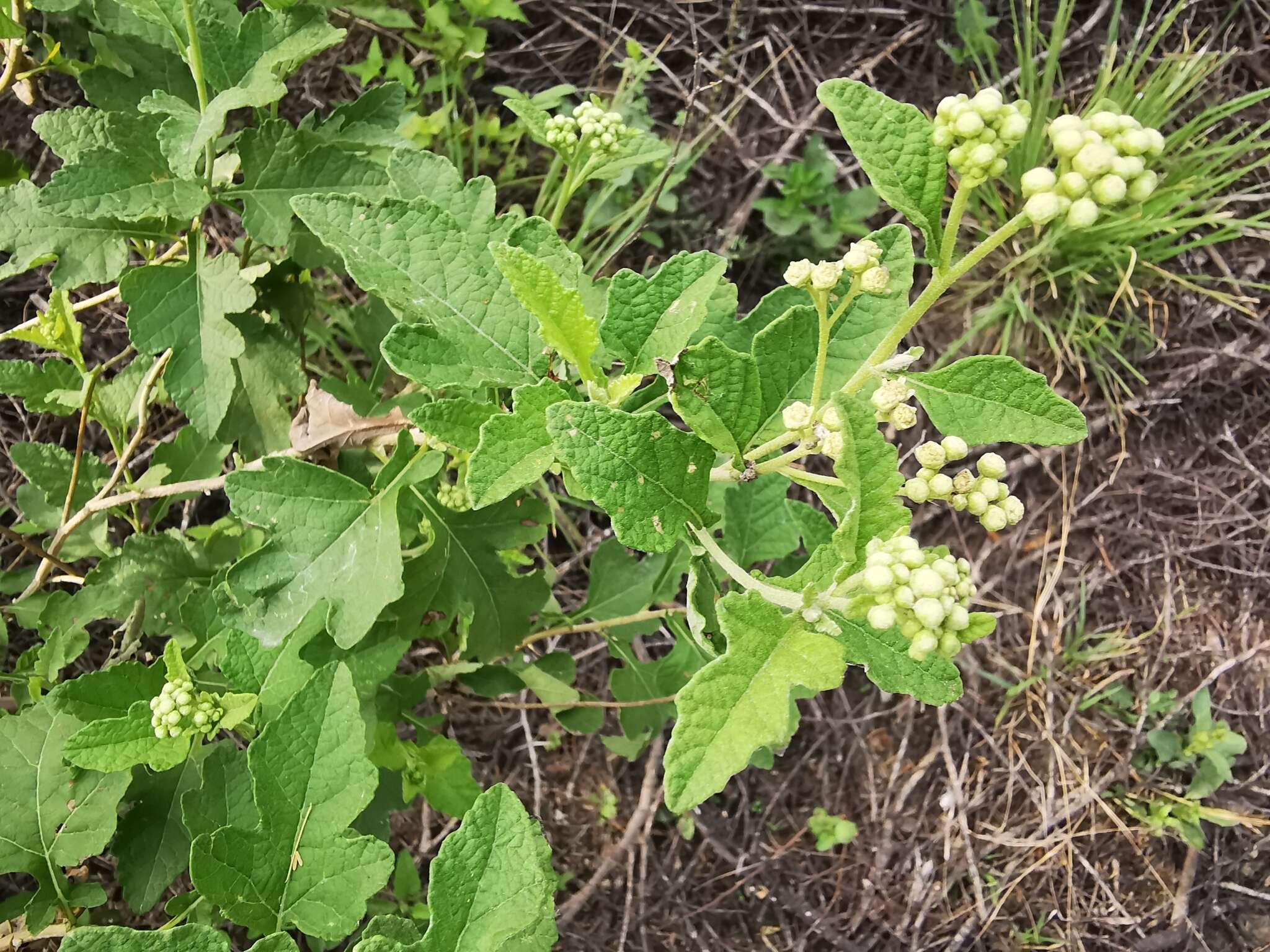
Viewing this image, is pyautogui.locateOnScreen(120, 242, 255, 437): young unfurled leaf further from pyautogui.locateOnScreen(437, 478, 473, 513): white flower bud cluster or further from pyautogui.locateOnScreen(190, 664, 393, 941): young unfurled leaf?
pyautogui.locateOnScreen(190, 664, 393, 941): young unfurled leaf

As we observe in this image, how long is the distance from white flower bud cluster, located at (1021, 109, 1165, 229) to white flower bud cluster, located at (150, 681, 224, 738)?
72.6 inches

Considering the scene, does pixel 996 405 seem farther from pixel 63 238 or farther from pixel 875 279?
pixel 63 238

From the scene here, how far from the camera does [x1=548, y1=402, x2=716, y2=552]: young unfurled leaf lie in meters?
1.41

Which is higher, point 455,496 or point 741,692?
point 741,692

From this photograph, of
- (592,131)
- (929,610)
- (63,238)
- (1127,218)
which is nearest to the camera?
(929,610)

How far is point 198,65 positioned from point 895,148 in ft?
4.96

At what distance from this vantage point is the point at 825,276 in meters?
1.40

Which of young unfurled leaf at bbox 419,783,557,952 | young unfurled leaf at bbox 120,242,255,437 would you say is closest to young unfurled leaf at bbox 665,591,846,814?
young unfurled leaf at bbox 419,783,557,952

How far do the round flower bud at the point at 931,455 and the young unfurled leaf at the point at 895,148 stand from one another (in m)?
0.30

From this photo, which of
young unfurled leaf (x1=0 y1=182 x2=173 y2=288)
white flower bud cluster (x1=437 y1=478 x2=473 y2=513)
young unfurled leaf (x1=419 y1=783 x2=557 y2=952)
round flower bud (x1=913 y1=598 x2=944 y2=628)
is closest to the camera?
round flower bud (x1=913 y1=598 x2=944 y2=628)

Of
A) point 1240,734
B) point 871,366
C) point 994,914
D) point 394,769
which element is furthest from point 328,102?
point 1240,734

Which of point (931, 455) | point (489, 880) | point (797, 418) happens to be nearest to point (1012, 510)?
point (931, 455)

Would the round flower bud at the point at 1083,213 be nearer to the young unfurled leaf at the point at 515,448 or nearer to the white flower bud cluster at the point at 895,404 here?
the white flower bud cluster at the point at 895,404

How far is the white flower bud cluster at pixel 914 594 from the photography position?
4.09 ft
